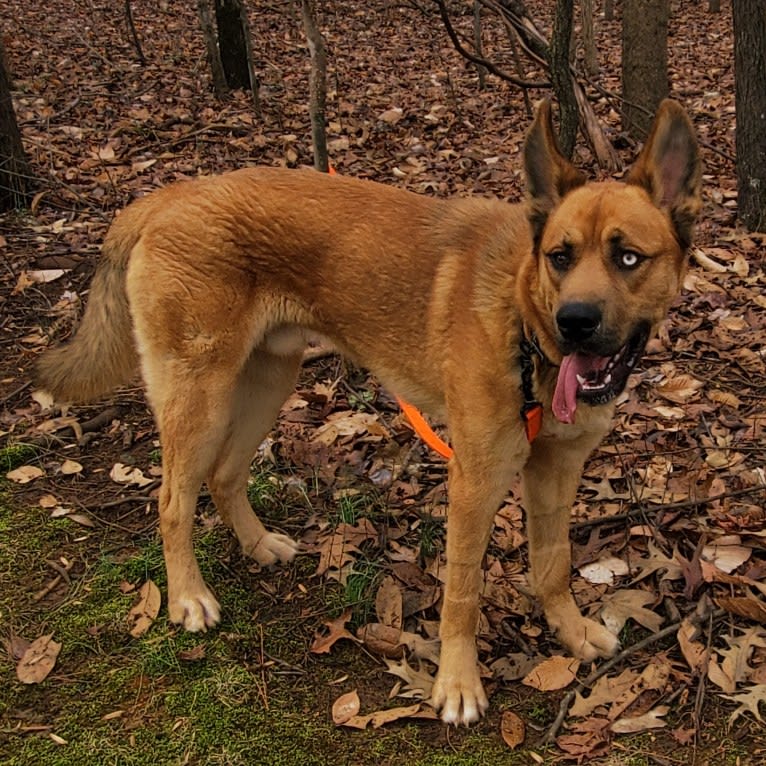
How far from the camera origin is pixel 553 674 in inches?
125

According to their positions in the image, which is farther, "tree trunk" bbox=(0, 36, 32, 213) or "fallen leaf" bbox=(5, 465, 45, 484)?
"tree trunk" bbox=(0, 36, 32, 213)

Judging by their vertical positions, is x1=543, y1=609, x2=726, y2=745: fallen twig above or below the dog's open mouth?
below

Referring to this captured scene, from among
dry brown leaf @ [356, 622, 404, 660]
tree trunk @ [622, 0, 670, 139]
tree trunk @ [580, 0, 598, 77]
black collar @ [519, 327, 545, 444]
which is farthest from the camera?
tree trunk @ [580, 0, 598, 77]

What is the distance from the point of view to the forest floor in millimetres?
2955

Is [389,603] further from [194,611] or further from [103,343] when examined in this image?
[103,343]

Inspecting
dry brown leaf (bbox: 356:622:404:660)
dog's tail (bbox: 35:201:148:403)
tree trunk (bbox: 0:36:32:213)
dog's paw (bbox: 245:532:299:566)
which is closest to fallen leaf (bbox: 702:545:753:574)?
dry brown leaf (bbox: 356:622:404:660)

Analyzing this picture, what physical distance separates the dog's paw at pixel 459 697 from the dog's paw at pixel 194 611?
1038 mm

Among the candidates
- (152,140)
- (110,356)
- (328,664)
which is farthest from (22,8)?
(328,664)

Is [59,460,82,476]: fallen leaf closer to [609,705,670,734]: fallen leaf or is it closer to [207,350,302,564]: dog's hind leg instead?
[207,350,302,564]: dog's hind leg

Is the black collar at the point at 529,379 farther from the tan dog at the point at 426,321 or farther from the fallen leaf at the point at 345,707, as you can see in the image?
the fallen leaf at the point at 345,707

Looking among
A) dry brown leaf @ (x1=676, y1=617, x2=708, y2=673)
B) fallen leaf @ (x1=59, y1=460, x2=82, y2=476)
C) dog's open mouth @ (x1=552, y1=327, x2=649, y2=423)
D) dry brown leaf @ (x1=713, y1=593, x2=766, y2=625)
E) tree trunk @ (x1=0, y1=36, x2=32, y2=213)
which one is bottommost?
fallen leaf @ (x1=59, y1=460, x2=82, y2=476)

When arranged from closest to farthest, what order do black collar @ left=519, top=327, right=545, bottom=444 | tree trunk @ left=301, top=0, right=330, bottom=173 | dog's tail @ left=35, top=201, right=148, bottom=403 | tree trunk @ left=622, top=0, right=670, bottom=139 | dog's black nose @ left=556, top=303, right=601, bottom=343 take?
dog's black nose @ left=556, top=303, right=601, bottom=343
black collar @ left=519, top=327, right=545, bottom=444
dog's tail @ left=35, top=201, right=148, bottom=403
tree trunk @ left=301, top=0, right=330, bottom=173
tree trunk @ left=622, top=0, right=670, bottom=139

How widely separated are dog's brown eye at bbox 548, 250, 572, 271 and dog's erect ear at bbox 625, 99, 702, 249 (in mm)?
394

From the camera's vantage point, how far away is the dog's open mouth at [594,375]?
107 inches
